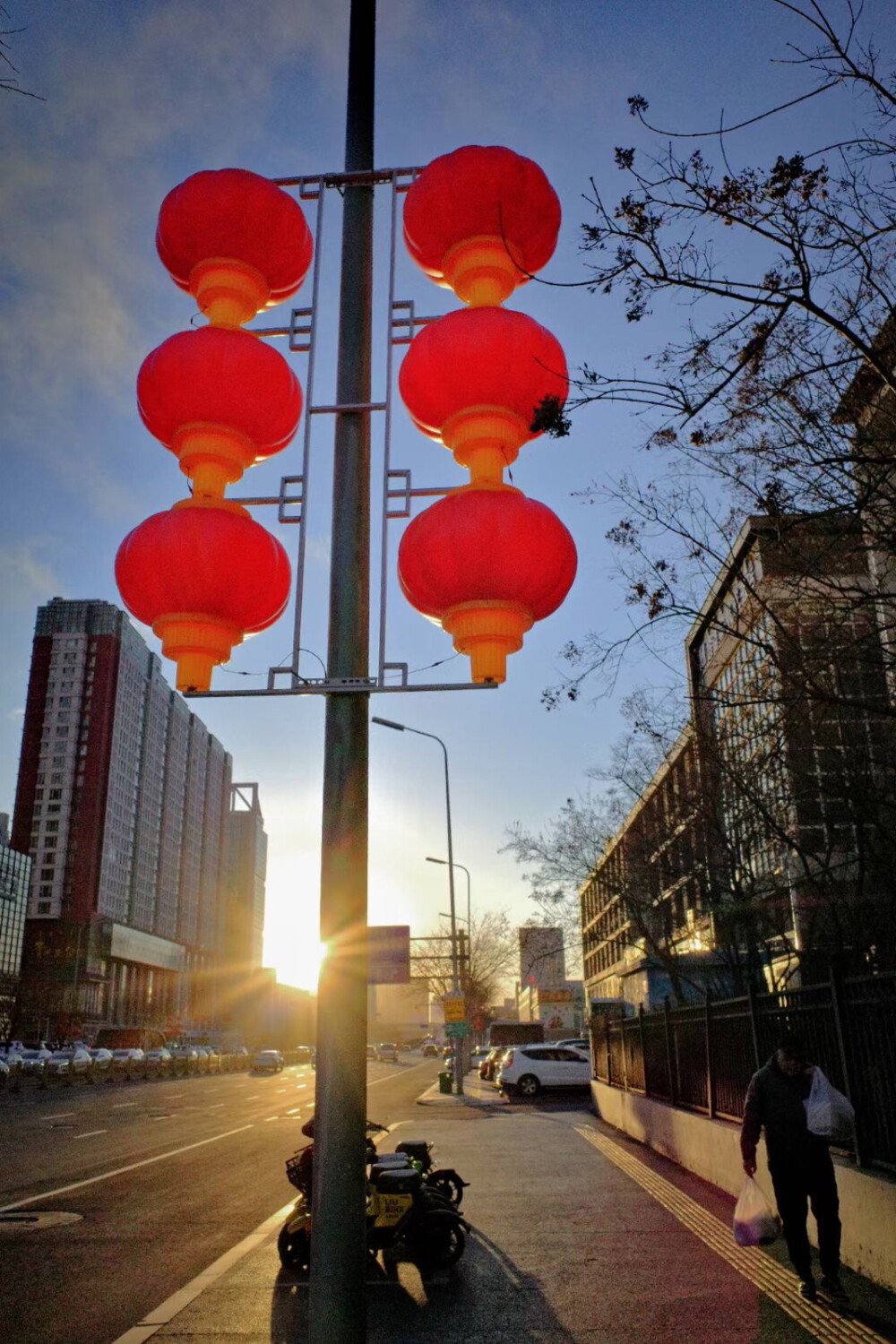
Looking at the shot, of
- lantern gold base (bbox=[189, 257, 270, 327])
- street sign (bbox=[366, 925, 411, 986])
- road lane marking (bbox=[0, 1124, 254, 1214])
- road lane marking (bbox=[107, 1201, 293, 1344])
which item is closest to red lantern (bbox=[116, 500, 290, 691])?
lantern gold base (bbox=[189, 257, 270, 327])

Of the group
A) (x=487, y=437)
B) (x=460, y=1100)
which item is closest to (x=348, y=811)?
(x=487, y=437)

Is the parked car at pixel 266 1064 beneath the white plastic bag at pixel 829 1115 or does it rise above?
beneath

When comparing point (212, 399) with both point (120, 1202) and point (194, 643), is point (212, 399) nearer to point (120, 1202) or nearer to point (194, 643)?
point (194, 643)

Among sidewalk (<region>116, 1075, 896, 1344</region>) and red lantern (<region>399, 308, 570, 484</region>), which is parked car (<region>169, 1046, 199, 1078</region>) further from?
red lantern (<region>399, 308, 570, 484</region>)

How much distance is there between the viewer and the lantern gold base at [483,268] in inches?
136

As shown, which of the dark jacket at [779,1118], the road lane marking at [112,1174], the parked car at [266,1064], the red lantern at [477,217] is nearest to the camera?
the red lantern at [477,217]

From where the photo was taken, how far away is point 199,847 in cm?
15788

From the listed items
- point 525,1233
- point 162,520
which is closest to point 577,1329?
point 525,1233

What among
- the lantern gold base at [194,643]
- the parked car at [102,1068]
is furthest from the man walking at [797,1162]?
the parked car at [102,1068]

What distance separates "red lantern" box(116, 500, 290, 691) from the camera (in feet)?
10.2

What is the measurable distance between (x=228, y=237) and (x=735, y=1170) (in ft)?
33.5

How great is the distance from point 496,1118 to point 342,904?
890 inches

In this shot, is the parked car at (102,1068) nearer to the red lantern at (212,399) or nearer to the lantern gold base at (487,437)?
the red lantern at (212,399)

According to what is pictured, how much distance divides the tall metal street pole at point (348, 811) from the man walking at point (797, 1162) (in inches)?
185
